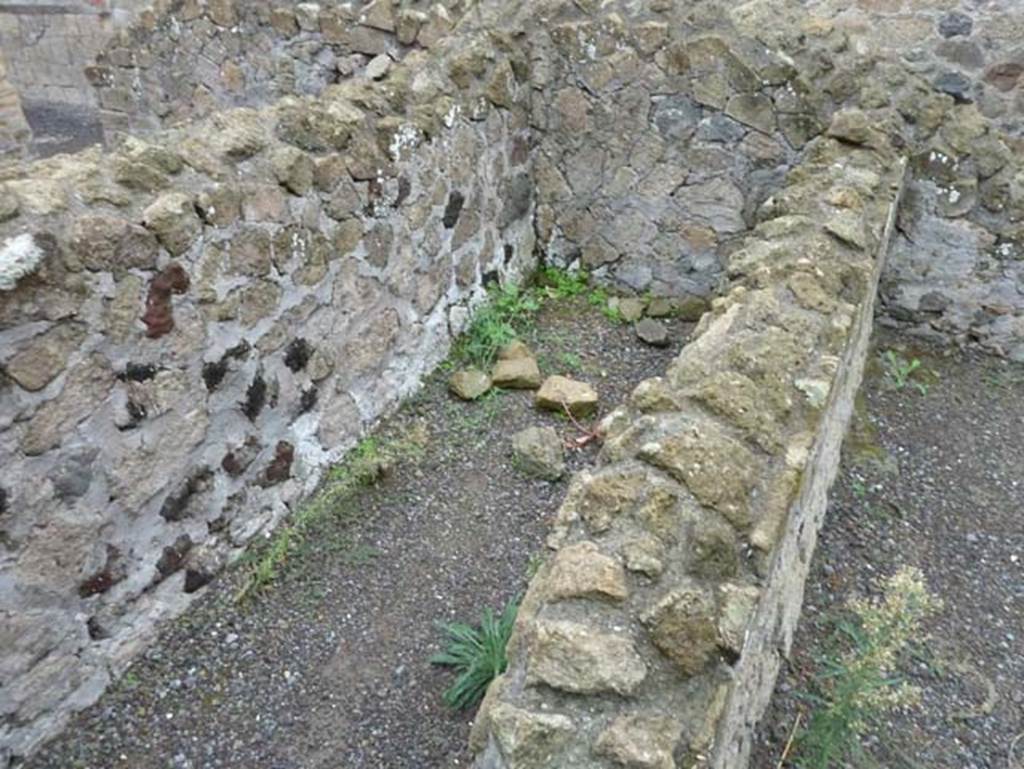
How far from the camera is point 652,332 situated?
3.95 m

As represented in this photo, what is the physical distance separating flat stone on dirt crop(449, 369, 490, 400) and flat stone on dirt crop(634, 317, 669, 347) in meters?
0.80

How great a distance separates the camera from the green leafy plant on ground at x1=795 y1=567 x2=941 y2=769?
76.9 inches

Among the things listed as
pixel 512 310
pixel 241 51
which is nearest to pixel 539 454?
pixel 512 310

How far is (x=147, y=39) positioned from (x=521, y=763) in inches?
203

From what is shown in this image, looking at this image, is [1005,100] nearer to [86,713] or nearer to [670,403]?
[670,403]

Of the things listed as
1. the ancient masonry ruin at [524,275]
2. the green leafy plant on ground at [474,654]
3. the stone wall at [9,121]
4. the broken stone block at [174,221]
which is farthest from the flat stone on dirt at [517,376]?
the stone wall at [9,121]

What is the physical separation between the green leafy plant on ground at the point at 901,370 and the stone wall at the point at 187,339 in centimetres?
200

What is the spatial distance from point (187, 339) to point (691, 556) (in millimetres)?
1572

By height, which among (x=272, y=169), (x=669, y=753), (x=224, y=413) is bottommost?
(x=224, y=413)

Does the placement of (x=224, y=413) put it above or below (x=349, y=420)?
above

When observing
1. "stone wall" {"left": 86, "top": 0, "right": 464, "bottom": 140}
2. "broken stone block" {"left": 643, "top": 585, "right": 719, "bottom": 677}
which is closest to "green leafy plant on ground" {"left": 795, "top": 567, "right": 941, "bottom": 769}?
"broken stone block" {"left": 643, "top": 585, "right": 719, "bottom": 677}

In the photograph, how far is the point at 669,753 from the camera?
1.42 m

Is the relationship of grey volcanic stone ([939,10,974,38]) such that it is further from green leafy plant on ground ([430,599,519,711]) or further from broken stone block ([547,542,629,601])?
broken stone block ([547,542,629,601])

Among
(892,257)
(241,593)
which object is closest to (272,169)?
(241,593)
